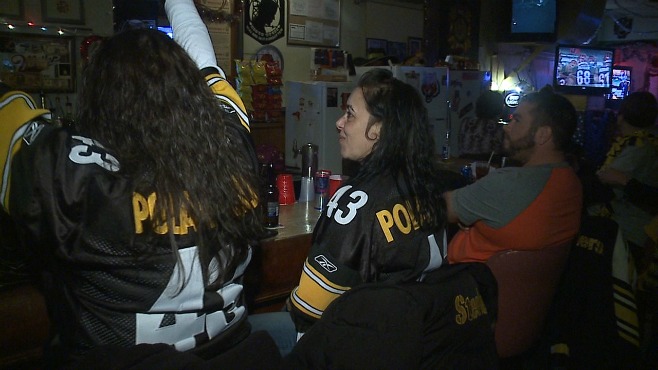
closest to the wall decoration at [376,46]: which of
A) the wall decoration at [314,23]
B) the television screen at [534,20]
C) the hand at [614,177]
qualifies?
the wall decoration at [314,23]

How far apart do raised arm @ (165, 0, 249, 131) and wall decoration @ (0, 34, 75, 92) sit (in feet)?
6.08

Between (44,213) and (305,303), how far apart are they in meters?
0.70

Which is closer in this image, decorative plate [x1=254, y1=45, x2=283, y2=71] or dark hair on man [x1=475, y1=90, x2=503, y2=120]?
decorative plate [x1=254, y1=45, x2=283, y2=71]

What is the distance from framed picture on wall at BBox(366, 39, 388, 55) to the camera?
539cm

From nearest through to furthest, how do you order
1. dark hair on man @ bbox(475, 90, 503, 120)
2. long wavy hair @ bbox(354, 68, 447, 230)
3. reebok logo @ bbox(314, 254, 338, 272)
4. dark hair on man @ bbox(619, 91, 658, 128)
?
reebok logo @ bbox(314, 254, 338, 272)
long wavy hair @ bbox(354, 68, 447, 230)
dark hair on man @ bbox(619, 91, 658, 128)
dark hair on man @ bbox(475, 90, 503, 120)

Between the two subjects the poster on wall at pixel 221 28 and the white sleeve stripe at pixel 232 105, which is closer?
the white sleeve stripe at pixel 232 105

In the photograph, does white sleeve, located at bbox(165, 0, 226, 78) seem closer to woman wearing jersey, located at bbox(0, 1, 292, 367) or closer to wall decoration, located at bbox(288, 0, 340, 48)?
woman wearing jersey, located at bbox(0, 1, 292, 367)

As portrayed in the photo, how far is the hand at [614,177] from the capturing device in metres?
3.24

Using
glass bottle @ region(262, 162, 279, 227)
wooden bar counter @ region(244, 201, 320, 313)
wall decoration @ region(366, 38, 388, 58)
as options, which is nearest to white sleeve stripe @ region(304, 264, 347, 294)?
wooden bar counter @ region(244, 201, 320, 313)

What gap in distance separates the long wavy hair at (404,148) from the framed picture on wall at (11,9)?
2441mm

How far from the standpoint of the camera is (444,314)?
3.47 feet

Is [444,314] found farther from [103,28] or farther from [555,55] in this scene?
[555,55]

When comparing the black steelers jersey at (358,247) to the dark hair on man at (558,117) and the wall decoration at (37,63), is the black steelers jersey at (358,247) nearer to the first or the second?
the dark hair on man at (558,117)

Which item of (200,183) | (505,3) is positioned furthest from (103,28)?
(505,3)
